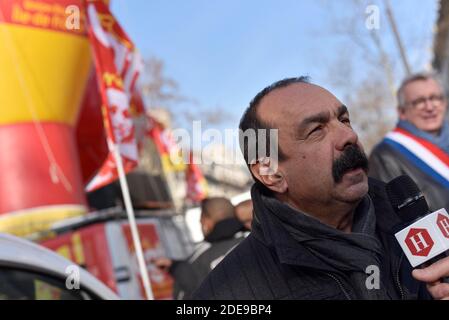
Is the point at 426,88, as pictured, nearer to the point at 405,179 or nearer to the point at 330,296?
the point at 405,179

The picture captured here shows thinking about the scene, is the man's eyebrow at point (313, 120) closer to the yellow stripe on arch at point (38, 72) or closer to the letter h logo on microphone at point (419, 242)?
the letter h logo on microphone at point (419, 242)

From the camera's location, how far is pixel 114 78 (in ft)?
20.9

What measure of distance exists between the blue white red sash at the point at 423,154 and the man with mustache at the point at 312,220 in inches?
59.1

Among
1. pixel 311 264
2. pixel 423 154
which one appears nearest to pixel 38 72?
pixel 423 154

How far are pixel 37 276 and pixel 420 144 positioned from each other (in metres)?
2.19

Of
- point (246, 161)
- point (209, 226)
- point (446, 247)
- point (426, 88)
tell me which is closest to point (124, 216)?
point (209, 226)

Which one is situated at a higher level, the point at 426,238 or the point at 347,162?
the point at 347,162

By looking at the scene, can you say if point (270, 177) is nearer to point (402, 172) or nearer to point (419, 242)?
point (419, 242)

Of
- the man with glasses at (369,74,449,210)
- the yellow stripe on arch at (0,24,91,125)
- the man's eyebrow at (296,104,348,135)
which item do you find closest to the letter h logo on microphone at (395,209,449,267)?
the man's eyebrow at (296,104,348,135)

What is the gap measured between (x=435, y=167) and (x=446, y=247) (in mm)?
1949

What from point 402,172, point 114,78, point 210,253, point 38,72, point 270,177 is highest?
point 38,72

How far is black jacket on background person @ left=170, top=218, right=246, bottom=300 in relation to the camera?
4.40 m

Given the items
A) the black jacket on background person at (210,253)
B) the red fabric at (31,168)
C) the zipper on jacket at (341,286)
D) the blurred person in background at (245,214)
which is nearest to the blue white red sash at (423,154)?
the black jacket on background person at (210,253)

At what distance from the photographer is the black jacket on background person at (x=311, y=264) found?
1774mm
